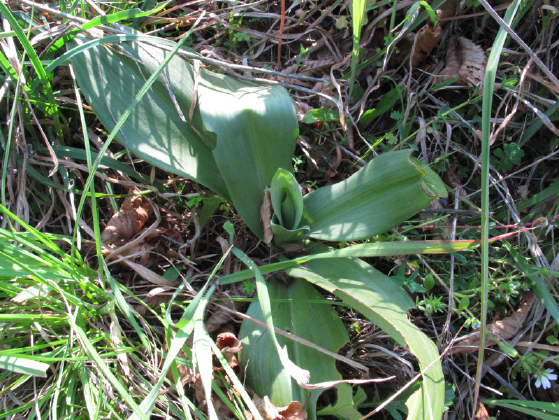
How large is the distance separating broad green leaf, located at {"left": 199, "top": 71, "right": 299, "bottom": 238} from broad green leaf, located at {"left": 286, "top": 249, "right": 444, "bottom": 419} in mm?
277

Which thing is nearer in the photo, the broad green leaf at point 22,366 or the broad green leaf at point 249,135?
the broad green leaf at point 22,366

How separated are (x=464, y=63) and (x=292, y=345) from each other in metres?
1.22

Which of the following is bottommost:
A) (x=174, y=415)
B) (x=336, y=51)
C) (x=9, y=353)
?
(x=174, y=415)

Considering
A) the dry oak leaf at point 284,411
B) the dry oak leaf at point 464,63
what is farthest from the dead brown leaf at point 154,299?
the dry oak leaf at point 464,63

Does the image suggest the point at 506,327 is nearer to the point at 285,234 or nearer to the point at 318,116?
the point at 285,234

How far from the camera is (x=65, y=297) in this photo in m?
1.00

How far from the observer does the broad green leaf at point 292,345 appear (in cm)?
99

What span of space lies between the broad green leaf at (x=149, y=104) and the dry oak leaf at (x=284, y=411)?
629 mm

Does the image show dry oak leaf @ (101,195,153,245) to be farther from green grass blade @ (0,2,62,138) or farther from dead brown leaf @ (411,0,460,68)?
dead brown leaf @ (411,0,460,68)

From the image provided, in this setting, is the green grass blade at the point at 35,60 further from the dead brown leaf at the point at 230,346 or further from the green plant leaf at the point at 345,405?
the green plant leaf at the point at 345,405

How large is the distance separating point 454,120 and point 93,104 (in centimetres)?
122

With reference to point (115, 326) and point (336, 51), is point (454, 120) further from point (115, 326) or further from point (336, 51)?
point (115, 326)

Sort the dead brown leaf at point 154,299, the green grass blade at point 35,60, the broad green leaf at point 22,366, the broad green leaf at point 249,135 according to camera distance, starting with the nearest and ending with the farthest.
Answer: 1. the broad green leaf at point 22,366
2. the green grass blade at point 35,60
3. the broad green leaf at point 249,135
4. the dead brown leaf at point 154,299

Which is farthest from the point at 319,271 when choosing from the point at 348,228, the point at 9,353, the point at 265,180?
the point at 9,353
